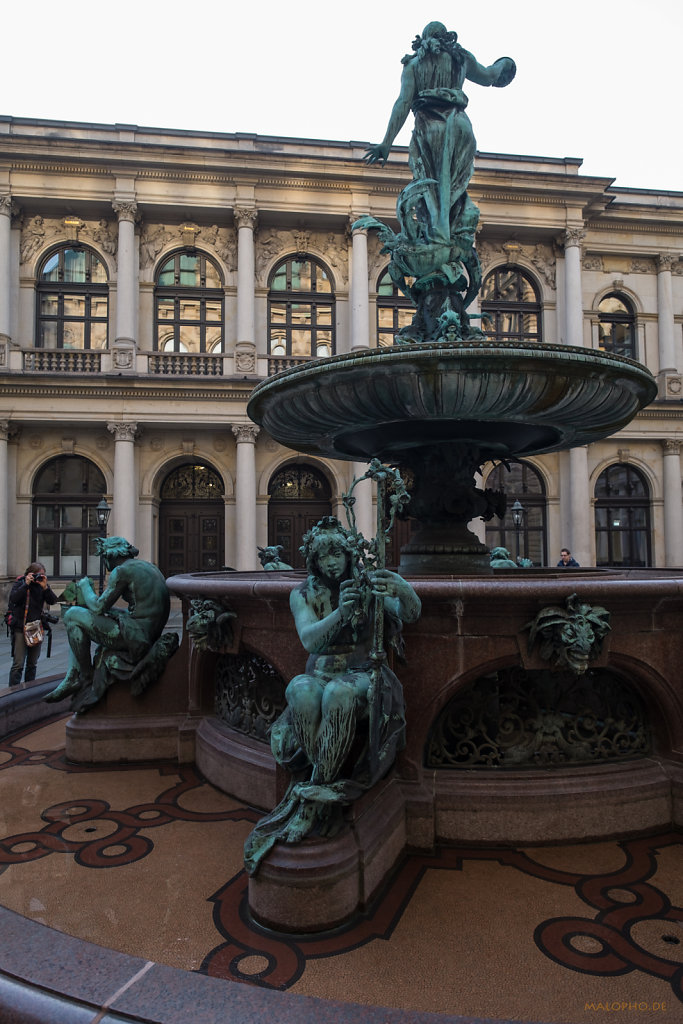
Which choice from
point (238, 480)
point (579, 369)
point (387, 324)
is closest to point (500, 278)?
point (387, 324)

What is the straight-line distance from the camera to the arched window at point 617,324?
25438mm

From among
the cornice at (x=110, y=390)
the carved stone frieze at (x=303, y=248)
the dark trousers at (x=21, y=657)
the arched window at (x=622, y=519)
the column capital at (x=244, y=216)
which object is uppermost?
the column capital at (x=244, y=216)

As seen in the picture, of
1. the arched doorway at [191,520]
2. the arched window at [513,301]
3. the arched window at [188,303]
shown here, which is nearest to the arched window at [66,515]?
the arched doorway at [191,520]

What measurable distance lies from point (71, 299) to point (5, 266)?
2308 mm

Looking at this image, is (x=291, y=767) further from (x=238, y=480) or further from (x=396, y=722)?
(x=238, y=480)

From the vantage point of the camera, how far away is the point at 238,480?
21.6 m

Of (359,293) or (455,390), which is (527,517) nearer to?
(359,293)

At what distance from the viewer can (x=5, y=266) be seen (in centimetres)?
2086

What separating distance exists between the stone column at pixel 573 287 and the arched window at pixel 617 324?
2146 millimetres

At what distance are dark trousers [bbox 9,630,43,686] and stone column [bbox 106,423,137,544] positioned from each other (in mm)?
12687

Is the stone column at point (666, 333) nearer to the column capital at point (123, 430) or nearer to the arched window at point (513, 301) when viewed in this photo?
the arched window at point (513, 301)

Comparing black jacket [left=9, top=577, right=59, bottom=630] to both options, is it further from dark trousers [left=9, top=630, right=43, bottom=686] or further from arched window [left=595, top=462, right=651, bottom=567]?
arched window [left=595, top=462, right=651, bottom=567]

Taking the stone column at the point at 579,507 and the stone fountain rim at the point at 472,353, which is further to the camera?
the stone column at the point at 579,507

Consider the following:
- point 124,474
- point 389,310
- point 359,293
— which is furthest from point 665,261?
point 124,474
